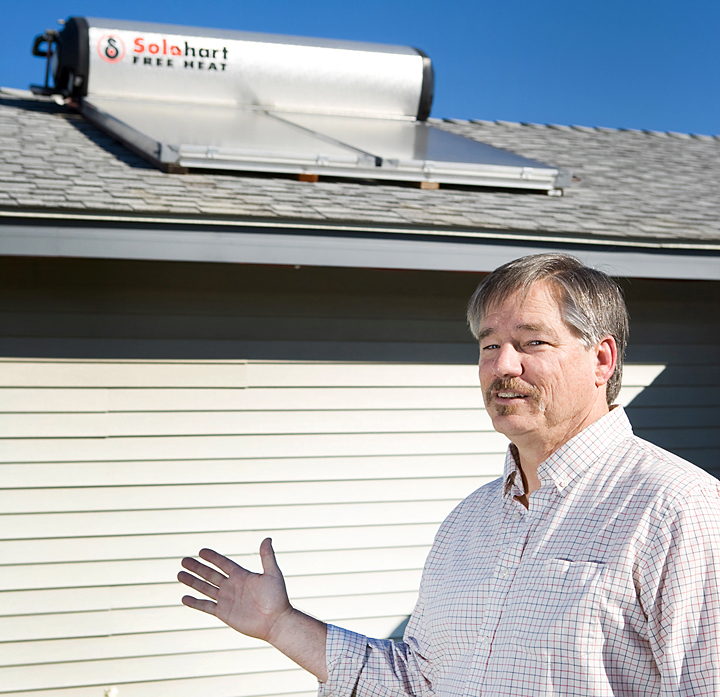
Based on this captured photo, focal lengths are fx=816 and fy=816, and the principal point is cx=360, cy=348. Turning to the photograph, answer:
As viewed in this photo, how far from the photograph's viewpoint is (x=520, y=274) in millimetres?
1780

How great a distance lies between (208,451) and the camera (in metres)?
4.26

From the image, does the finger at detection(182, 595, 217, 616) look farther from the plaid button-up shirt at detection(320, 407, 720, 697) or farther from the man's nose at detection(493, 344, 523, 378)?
the man's nose at detection(493, 344, 523, 378)

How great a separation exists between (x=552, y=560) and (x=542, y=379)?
1.23 feet

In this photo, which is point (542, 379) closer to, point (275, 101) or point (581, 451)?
point (581, 451)

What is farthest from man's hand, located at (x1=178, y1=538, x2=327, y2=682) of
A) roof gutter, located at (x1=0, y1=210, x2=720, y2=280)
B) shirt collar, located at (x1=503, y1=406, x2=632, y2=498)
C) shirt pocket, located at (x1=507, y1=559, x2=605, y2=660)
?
roof gutter, located at (x1=0, y1=210, x2=720, y2=280)

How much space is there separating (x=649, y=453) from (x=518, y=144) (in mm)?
5213

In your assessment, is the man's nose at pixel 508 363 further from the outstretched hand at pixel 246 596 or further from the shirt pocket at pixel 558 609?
the outstretched hand at pixel 246 596

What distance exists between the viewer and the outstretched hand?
6.37 feet

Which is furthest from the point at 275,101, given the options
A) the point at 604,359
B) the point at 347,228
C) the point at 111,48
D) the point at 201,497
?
the point at 604,359

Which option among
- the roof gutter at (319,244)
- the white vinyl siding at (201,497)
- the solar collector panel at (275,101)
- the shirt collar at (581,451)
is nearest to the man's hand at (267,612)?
the shirt collar at (581,451)

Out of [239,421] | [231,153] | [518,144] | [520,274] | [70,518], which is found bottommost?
[70,518]

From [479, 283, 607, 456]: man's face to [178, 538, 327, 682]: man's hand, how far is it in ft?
2.20

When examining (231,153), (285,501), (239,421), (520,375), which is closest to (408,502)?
(285,501)

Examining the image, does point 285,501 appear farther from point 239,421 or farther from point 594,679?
point 594,679
